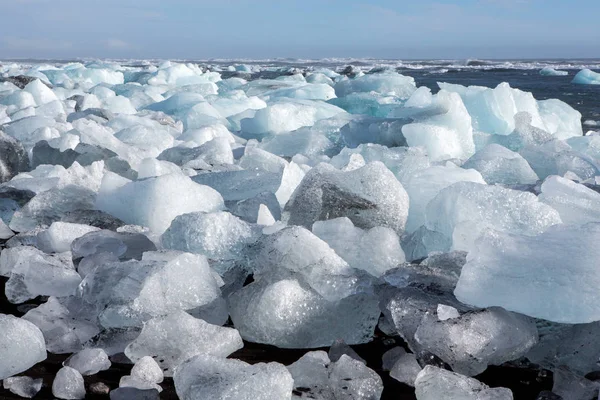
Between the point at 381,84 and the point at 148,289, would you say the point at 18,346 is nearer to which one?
the point at 148,289

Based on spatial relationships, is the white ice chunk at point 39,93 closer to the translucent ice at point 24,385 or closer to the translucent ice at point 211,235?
the translucent ice at point 211,235

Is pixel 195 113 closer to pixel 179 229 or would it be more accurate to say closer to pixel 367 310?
pixel 179 229

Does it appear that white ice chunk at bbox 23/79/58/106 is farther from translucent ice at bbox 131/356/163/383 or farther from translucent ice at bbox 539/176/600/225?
translucent ice at bbox 131/356/163/383

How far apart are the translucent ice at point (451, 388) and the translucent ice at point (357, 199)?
103cm

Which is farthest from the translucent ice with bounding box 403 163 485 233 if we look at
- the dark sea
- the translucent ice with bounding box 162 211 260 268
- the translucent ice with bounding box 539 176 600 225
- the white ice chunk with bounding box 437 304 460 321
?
the dark sea

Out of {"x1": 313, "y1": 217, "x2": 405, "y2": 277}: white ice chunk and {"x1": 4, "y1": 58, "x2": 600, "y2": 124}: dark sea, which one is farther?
{"x1": 4, "y1": 58, "x2": 600, "y2": 124}: dark sea

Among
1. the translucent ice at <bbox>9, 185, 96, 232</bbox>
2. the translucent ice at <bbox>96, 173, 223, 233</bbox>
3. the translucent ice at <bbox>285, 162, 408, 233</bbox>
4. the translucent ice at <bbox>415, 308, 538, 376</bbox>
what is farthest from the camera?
the translucent ice at <bbox>9, 185, 96, 232</bbox>

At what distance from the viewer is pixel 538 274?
154 centimetres

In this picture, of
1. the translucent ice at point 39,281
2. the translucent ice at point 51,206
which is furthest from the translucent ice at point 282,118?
the translucent ice at point 39,281

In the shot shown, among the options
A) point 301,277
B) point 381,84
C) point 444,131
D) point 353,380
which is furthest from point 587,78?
point 353,380

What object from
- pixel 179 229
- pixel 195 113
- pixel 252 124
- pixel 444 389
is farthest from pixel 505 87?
pixel 444 389

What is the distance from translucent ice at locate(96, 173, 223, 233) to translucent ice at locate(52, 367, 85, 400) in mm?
1110

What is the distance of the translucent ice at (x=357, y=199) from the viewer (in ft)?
7.63

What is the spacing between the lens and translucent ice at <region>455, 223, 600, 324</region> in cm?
146
